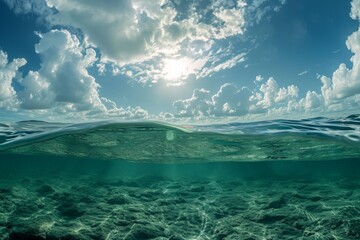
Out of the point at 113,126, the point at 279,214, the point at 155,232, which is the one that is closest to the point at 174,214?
the point at 155,232

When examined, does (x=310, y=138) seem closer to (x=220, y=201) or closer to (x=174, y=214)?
(x=220, y=201)

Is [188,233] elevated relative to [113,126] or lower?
lower

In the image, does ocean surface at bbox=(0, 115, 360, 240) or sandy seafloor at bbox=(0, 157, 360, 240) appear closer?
sandy seafloor at bbox=(0, 157, 360, 240)

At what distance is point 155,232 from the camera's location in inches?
403

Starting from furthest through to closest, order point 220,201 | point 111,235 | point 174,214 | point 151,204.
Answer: point 220,201 → point 151,204 → point 174,214 → point 111,235

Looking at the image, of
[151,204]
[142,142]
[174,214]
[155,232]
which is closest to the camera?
[155,232]

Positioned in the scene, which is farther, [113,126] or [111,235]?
[113,126]

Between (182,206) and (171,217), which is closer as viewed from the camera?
(171,217)

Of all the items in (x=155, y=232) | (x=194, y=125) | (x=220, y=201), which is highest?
(x=194, y=125)

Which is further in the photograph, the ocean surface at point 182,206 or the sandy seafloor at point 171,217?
the ocean surface at point 182,206

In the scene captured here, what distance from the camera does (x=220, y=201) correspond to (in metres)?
16.1

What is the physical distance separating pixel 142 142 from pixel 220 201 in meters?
8.57

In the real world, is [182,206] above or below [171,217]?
below

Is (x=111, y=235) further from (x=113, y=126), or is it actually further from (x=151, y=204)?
(x=113, y=126)
